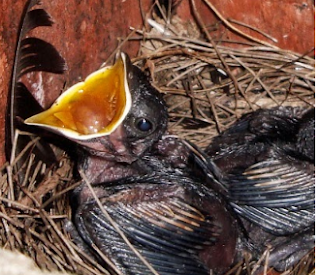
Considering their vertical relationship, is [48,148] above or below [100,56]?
below

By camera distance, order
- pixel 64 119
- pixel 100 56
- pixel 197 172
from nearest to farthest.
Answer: pixel 64 119 < pixel 197 172 < pixel 100 56

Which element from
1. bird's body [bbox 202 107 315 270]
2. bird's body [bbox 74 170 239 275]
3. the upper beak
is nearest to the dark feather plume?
the upper beak

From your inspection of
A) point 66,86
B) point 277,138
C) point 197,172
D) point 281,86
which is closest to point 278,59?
point 281,86

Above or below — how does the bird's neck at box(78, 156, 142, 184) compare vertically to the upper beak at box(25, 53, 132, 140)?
below

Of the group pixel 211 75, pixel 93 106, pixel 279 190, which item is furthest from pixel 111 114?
pixel 211 75

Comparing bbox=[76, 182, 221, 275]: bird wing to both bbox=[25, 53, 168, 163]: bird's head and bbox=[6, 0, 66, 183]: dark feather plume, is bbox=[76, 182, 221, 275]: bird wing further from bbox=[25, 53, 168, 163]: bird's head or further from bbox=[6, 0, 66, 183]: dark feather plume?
bbox=[6, 0, 66, 183]: dark feather plume

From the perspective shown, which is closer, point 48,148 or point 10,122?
point 10,122

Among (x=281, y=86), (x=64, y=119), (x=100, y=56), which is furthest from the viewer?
(x=281, y=86)

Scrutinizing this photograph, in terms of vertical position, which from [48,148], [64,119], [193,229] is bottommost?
[193,229]

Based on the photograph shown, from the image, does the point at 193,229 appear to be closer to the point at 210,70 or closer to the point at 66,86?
the point at 66,86
